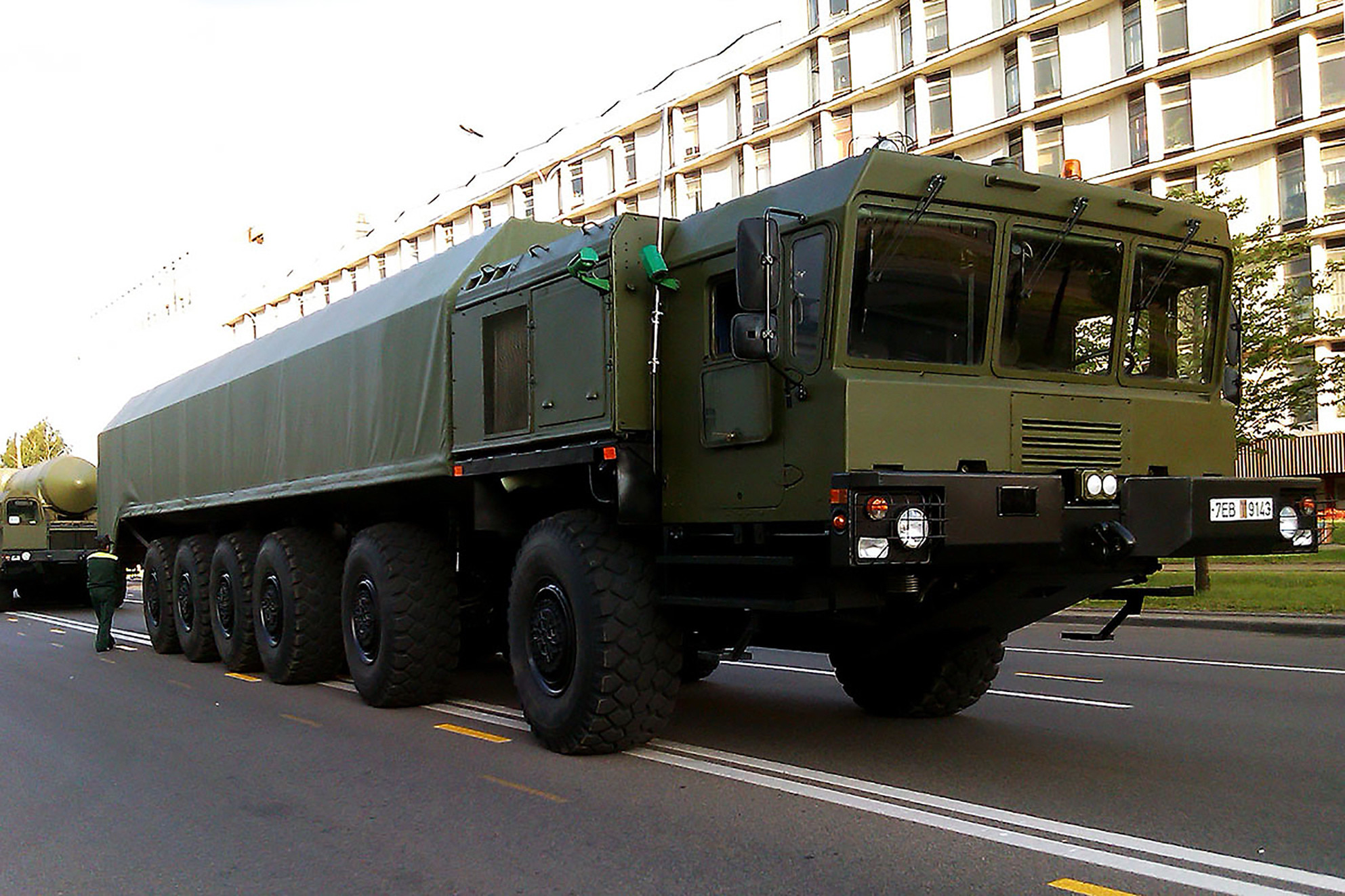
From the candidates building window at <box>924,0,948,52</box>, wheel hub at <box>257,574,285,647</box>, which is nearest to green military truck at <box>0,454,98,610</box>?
wheel hub at <box>257,574,285,647</box>

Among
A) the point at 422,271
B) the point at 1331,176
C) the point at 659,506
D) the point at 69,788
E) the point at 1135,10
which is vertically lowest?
the point at 69,788

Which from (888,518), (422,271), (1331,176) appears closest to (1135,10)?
(1331,176)

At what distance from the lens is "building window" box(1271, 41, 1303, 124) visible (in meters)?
39.6

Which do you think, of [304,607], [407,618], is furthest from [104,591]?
[407,618]

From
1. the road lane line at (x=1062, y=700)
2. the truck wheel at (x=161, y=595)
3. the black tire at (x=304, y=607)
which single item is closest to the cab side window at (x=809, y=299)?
the road lane line at (x=1062, y=700)

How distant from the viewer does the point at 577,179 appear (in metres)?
57.9

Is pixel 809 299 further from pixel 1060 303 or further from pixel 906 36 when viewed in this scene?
pixel 906 36

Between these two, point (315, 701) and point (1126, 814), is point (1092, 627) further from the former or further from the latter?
point (1126, 814)

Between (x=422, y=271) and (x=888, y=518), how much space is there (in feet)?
18.9

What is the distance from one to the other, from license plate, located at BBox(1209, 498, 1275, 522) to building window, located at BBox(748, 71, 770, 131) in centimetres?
4545

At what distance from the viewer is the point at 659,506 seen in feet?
25.1

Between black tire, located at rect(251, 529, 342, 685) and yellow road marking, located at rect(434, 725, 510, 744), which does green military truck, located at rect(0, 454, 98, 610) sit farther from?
yellow road marking, located at rect(434, 725, 510, 744)

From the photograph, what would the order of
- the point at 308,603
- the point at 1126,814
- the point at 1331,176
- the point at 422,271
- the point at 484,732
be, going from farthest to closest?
A: the point at 1331,176, the point at 308,603, the point at 422,271, the point at 484,732, the point at 1126,814

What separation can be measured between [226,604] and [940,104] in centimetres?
3833
